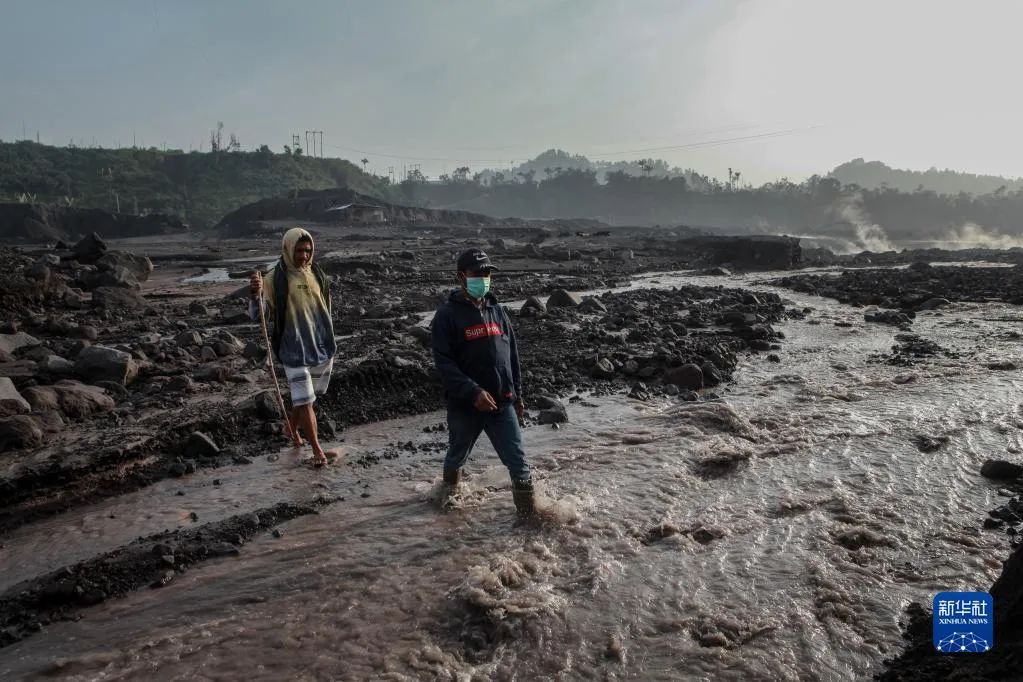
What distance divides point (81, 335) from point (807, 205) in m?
98.5

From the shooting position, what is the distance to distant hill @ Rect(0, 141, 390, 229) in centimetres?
5862

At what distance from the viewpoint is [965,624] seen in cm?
263

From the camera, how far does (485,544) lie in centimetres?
378

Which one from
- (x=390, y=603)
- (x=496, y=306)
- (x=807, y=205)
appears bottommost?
(x=390, y=603)

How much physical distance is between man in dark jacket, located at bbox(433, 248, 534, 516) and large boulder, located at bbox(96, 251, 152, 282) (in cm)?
1622

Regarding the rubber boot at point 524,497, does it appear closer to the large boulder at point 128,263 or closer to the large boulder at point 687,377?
the large boulder at point 687,377

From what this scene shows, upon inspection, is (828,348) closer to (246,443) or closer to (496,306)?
(496,306)

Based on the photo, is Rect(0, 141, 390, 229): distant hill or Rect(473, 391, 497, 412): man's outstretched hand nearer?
Rect(473, 391, 497, 412): man's outstretched hand

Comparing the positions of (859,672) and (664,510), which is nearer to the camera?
(859,672)

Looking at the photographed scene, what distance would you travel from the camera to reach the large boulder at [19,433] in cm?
486

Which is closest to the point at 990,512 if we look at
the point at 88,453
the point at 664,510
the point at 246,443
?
the point at 664,510

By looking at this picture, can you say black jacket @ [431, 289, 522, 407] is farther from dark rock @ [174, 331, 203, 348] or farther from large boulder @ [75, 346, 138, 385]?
dark rock @ [174, 331, 203, 348]

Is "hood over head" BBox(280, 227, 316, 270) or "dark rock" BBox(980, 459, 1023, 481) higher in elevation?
"hood over head" BBox(280, 227, 316, 270)

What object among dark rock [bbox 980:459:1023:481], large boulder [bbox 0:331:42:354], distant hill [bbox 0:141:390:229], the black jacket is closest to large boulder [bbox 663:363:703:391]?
dark rock [bbox 980:459:1023:481]
